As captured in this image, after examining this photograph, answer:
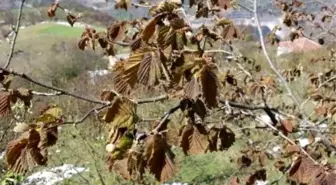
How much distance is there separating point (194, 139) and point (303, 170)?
1.54 feet

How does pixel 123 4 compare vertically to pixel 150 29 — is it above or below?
below

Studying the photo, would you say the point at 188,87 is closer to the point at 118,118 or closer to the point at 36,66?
the point at 118,118

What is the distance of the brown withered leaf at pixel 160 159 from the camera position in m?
1.12

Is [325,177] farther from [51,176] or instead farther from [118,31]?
[51,176]

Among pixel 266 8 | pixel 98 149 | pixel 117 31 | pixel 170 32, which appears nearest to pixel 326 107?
pixel 266 8

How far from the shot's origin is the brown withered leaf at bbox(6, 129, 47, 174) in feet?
4.00

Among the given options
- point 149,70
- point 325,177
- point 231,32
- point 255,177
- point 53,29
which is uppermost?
point 149,70

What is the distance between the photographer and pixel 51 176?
6438mm

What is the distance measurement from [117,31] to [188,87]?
1.09 metres

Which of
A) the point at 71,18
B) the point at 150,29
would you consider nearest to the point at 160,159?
the point at 150,29

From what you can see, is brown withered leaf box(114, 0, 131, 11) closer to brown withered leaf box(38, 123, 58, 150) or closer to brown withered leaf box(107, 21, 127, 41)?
brown withered leaf box(107, 21, 127, 41)

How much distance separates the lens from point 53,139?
125 cm

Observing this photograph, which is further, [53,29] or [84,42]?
[53,29]

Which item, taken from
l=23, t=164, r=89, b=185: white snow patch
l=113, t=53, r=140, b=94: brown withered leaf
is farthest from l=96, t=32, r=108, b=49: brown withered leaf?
l=23, t=164, r=89, b=185: white snow patch
